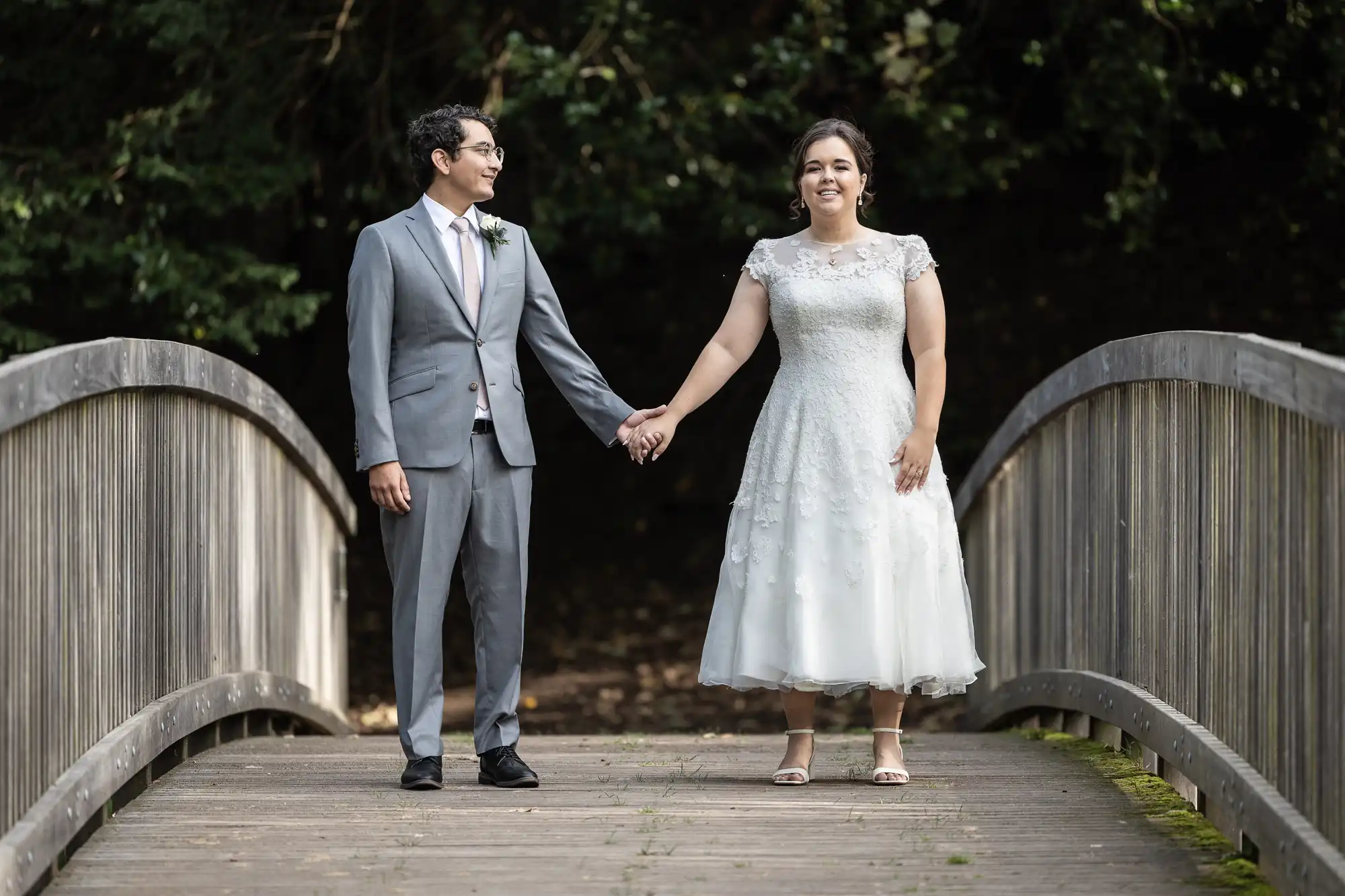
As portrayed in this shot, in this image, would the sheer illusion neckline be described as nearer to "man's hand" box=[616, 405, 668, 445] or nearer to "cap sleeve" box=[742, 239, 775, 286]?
"cap sleeve" box=[742, 239, 775, 286]

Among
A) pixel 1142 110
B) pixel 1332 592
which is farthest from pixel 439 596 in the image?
pixel 1142 110

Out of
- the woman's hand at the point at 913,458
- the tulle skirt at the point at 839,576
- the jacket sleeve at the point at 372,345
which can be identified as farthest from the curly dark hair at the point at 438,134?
the woman's hand at the point at 913,458

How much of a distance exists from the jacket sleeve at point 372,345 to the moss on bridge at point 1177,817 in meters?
2.21

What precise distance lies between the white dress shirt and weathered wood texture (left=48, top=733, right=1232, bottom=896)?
118 centimetres

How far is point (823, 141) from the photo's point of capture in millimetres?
5148

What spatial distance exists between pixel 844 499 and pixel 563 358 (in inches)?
37.3

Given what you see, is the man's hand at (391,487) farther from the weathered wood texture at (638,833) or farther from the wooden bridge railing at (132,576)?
the weathered wood texture at (638,833)

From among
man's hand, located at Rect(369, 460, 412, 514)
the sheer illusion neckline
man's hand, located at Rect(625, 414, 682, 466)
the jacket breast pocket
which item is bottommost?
man's hand, located at Rect(369, 460, 412, 514)

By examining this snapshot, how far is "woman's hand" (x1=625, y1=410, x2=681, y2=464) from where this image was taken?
212 inches

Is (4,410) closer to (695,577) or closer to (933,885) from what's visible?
(933,885)

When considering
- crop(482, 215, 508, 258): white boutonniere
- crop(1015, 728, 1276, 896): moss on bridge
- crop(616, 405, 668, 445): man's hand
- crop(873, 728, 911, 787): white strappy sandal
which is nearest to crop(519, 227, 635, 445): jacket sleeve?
crop(616, 405, 668, 445): man's hand

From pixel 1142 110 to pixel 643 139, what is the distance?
3.09 metres

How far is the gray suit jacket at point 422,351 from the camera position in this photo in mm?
5059

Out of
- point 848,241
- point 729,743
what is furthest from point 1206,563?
point 729,743
